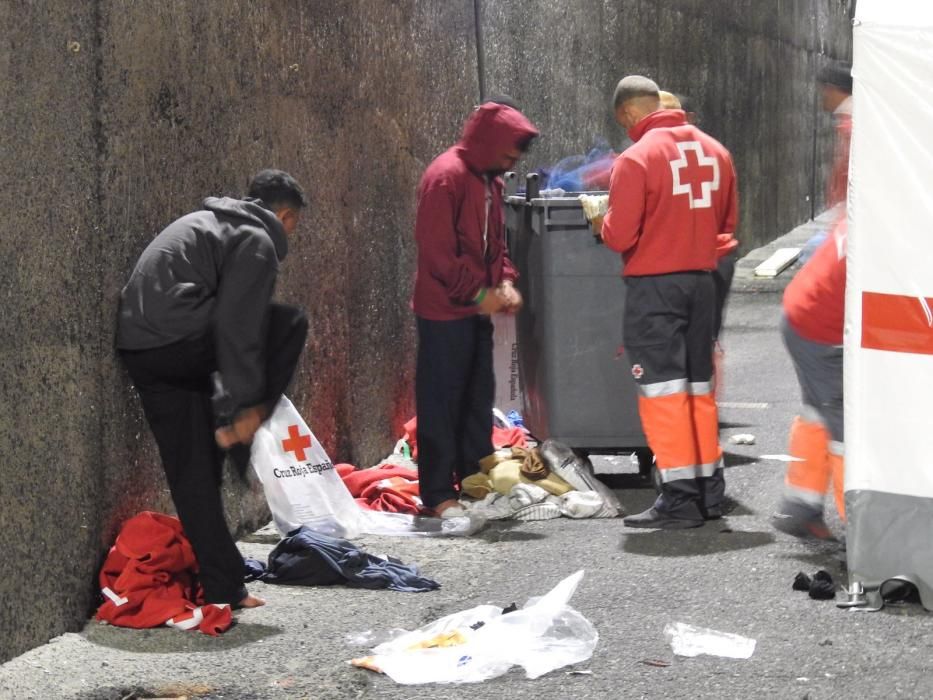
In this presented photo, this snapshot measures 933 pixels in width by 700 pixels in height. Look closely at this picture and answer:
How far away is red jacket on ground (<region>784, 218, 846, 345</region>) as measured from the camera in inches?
231

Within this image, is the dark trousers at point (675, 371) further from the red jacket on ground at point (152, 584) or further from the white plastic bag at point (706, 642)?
the red jacket on ground at point (152, 584)

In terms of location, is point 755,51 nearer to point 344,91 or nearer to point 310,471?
point 344,91

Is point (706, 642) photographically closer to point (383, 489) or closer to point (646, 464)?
point (383, 489)

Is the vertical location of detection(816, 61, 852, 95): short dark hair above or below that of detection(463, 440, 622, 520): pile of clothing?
above

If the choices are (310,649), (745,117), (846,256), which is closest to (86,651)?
(310,649)

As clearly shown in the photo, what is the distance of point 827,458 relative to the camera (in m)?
6.18

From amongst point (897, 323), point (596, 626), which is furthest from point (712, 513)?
point (897, 323)

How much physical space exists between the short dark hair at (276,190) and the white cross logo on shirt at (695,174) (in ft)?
5.86

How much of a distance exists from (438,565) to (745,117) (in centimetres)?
1306

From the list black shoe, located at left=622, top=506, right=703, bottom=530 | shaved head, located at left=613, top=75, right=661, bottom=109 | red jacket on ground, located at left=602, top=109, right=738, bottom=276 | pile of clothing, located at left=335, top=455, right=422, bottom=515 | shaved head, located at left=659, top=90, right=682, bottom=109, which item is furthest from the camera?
shaved head, located at left=659, top=90, right=682, bottom=109

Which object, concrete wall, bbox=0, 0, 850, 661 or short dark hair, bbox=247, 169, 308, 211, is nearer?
concrete wall, bbox=0, 0, 850, 661

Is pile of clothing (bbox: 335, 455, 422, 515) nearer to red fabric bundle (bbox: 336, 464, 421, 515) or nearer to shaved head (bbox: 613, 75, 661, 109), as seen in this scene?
red fabric bundle (bbox: 336, 464, 421, 515)

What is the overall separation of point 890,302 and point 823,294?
674 mm

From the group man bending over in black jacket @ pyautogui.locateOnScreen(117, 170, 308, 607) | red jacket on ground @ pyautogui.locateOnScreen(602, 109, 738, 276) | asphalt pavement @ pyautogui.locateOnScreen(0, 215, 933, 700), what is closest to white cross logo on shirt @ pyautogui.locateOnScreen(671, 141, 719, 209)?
red jacket on ground @ pyautogui.locateOnScreen(602, 109, 738, 276)
